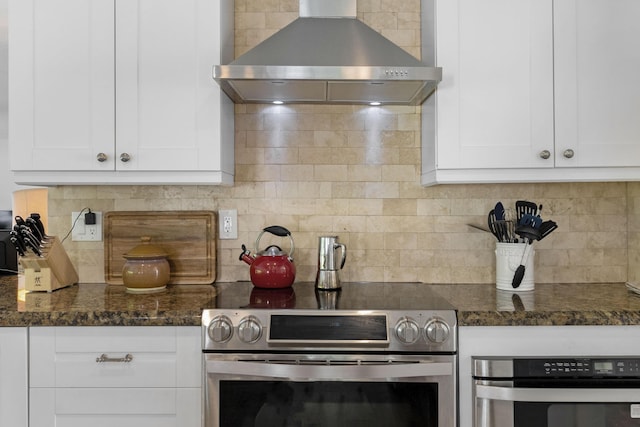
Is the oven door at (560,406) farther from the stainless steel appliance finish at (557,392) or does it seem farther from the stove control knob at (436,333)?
the stove control knob at (436,333)

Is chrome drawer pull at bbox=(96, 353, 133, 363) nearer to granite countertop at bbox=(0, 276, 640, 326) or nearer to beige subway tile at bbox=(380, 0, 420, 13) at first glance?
granite countertop at bbox=(0, 276, 640, 326)

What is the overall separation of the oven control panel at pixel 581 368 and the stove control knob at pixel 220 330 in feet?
3.08

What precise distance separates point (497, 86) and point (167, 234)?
1557 millimetres

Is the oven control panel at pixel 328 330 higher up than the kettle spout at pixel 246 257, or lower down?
lower down

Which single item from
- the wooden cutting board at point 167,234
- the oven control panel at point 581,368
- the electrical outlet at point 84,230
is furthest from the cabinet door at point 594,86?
the electrical outlet at point 84,230

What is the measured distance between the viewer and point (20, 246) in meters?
1.97

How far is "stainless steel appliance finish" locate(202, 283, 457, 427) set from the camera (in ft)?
5.17

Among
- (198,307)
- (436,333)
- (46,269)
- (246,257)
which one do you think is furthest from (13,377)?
(436,333)

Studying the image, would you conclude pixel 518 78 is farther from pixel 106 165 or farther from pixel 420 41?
pixel 106 165

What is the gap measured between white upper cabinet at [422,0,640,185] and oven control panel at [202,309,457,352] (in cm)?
67

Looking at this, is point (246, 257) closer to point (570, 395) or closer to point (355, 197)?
point (355, 197)

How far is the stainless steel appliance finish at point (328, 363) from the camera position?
5.17ft

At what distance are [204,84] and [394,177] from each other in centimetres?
94

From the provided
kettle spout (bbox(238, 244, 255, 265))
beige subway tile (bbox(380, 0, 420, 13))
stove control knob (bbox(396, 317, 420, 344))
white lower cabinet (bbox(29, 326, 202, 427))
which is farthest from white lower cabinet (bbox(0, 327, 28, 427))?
beige subway tile (bbox(380, 0, 420, 13))
